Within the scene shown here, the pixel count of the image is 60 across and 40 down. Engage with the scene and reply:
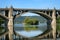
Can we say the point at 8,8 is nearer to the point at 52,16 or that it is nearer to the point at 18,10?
the point at 18,10

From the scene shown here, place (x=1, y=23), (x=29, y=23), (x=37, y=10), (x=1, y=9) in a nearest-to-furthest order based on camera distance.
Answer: (x=1, y=9) < (x=37, y=10) < (x=1, y=23) < (x=29, y=23)

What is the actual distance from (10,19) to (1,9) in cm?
410

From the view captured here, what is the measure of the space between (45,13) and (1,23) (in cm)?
3059

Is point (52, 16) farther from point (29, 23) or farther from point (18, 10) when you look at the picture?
point (29, 23)

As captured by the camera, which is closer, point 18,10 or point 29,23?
point 18,10

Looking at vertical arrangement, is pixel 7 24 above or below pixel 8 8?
below

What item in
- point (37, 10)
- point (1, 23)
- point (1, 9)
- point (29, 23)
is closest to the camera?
point (1, 9)

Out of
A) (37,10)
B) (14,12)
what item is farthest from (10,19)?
(37,10)

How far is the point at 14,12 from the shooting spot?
56531 mm

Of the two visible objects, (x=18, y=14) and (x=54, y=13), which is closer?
(x=18, y=14)

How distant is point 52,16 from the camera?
6056 centimetres

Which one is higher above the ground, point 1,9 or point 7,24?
point 1,9

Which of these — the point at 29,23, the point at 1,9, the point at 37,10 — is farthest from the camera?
the point at 29,23

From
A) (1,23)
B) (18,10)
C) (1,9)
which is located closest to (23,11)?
(18,10)
